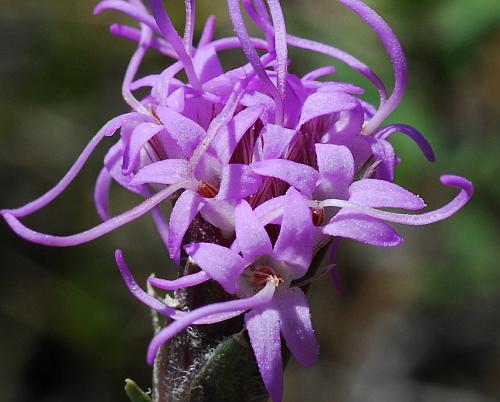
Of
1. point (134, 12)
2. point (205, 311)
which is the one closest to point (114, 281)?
point (134, 12)

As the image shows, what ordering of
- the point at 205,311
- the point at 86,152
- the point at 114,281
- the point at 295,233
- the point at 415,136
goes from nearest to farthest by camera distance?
the point at 205,311 → the point at 295,233 → the point at 86,152 → the point at 415,136 → the point at 114,281

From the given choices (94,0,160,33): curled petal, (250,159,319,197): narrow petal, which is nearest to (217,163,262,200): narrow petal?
(250,159,319,197): narrow petal

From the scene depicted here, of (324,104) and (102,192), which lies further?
(102,192)

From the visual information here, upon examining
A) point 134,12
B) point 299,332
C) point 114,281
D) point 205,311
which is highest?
point 134,12

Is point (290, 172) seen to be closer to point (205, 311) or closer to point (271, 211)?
point (271, 211)

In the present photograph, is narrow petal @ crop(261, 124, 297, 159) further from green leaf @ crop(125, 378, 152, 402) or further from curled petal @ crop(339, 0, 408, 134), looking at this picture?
green leaf @ crop(125, 378, 152, 402)

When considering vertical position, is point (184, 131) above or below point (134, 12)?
below

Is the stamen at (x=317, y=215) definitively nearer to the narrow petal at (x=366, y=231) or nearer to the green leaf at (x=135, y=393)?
the narrow petal at (x=366, y=231)

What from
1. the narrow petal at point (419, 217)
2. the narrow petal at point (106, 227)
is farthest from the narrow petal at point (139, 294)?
the narrow petal at point (419, 217)
